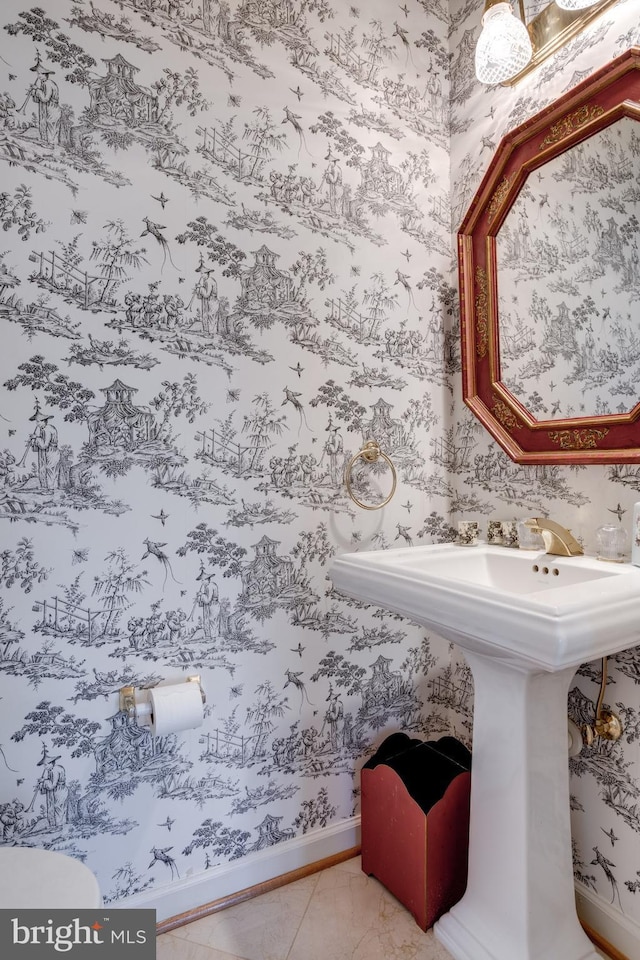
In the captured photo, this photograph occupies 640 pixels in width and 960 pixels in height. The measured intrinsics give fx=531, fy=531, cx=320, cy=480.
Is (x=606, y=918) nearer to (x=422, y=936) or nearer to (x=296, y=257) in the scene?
(x=422, y=936)

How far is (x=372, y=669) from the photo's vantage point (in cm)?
164

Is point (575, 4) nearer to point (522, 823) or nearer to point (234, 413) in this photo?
point (234, 413)

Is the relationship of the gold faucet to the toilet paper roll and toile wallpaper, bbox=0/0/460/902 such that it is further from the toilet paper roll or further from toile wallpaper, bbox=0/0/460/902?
the toilet paper roll

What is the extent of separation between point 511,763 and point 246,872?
2.66 feet

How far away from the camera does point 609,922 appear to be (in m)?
1.28

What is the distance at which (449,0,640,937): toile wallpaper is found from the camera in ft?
4.07

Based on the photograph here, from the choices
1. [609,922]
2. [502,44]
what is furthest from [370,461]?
[609,922]

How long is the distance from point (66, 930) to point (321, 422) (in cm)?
120

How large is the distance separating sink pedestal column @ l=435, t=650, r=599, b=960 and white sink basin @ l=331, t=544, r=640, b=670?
197 millimetres

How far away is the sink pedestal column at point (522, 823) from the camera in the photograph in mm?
1132

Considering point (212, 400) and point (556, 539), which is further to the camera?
point (212, 400)

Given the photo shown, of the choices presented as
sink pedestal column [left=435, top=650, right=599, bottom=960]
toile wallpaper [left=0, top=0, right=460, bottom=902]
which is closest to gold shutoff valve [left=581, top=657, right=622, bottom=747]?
sink pedestal column [left=435, top=650, right=599, bottom=960]

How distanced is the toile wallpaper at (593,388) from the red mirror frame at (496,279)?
0.14ft

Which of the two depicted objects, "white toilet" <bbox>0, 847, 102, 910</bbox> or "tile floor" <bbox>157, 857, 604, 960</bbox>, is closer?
"white toilet" <bbox>0, 847, 102, 910</bbox>
